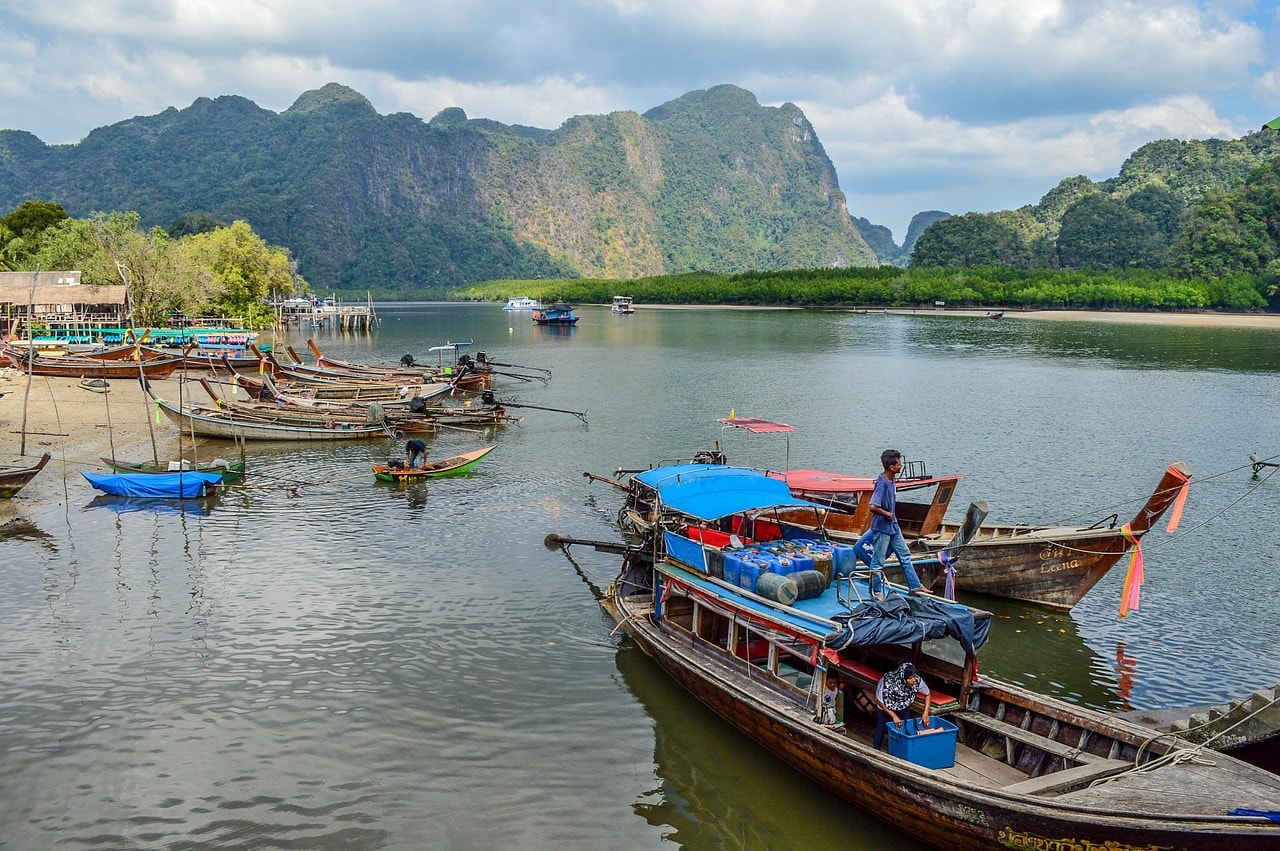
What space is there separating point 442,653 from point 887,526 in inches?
334

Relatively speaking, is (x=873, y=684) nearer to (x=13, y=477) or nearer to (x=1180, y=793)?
(x=1180, y=793)

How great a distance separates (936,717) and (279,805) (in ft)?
28.5

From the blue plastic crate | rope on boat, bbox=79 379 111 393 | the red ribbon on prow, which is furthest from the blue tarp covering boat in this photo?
the red ribbon on prow

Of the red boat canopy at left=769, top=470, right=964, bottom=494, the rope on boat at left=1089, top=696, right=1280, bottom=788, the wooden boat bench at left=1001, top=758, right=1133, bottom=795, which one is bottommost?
the wooden boat bench at left=1001, top=758, right=1133, bottom=795

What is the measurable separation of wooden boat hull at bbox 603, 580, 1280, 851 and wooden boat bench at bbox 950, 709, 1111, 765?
0.50 metres

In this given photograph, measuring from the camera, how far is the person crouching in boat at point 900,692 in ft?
34.5

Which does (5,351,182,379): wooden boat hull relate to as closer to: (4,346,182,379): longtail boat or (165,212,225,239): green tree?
(4,346,182,379): longtail boat

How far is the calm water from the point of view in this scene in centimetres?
1148

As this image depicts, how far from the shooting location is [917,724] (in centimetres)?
1059

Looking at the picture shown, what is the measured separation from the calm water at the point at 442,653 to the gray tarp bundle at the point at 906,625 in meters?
2.44

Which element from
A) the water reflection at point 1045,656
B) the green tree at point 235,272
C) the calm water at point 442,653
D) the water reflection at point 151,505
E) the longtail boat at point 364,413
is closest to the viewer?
the calm water at point 442,653

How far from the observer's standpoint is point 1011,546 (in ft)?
59.3

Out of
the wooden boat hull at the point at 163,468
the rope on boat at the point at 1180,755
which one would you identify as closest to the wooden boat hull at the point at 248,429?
the wooden boat hull at the point at 163,468

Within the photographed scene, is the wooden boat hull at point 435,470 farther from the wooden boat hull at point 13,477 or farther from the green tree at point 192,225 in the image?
the green tree at point 192,225
